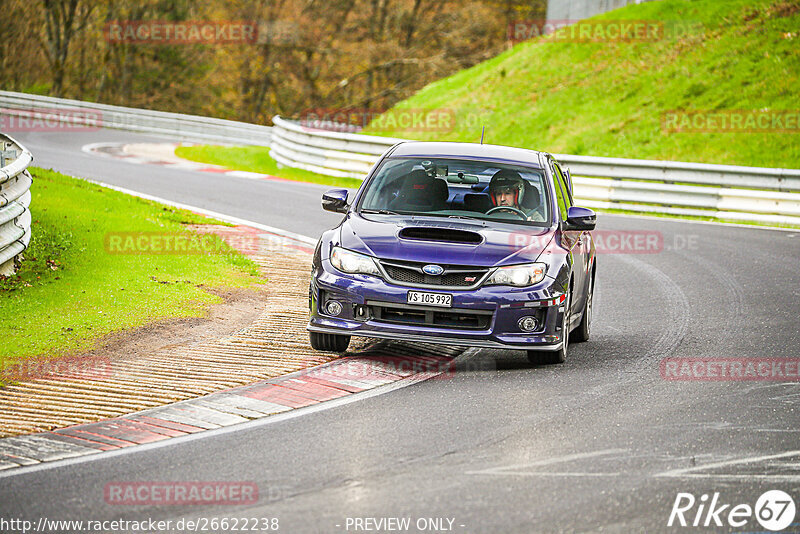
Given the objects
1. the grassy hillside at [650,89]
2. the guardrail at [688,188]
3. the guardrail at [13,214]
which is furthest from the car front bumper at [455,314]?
the grassy hillside at [650,89]

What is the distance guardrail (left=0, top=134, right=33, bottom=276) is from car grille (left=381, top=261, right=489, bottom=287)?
423cm

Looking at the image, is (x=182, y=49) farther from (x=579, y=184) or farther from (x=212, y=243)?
(x=212, y=243)

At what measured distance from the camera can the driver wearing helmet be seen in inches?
381

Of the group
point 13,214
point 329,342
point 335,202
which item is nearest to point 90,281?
point 13,214

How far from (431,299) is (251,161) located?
73.1 ft

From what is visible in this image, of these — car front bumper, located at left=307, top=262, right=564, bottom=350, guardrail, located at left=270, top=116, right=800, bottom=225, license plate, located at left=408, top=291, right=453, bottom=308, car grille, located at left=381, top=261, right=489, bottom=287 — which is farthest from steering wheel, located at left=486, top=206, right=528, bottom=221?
guardrail, located at left=270, top=116, right=800, bottom=225

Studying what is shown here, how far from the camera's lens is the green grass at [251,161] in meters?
25.8

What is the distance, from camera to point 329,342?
30.0 feet

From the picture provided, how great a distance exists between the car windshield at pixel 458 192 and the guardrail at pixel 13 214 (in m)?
3.54

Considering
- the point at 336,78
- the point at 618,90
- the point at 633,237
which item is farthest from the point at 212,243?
the point at 336,78

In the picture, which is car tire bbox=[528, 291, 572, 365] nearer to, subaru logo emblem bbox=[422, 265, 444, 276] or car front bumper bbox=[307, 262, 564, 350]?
car front bumper bbox=[307, 262, 564, 350]

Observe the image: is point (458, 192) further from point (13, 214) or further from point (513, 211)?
point (13, 214)

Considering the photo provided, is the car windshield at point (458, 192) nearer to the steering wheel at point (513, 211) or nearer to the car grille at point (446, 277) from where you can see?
the steering wheel at point (513, 211)

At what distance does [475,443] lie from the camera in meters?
6.72
